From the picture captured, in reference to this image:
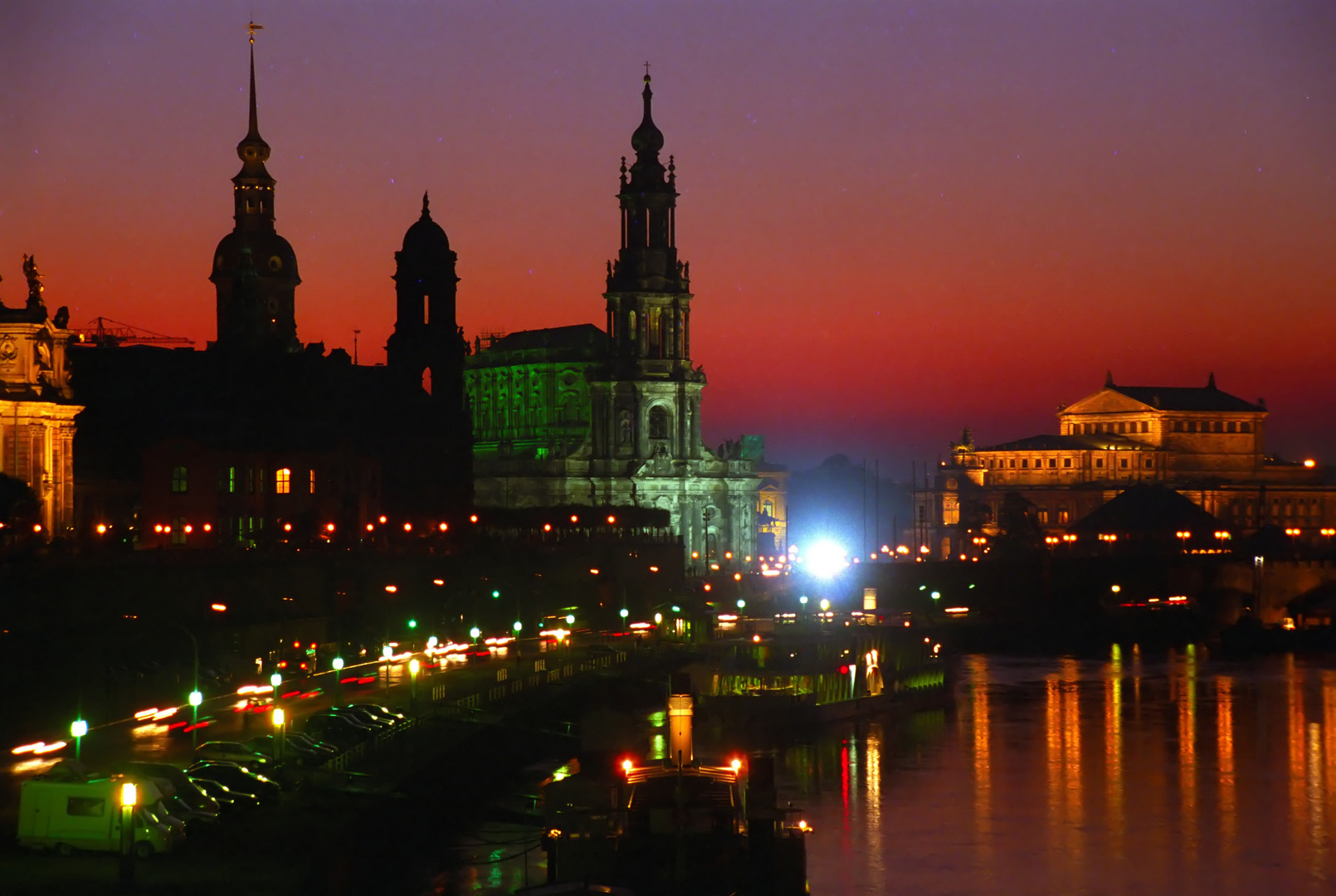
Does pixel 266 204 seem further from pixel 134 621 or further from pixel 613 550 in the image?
pixel 134 621

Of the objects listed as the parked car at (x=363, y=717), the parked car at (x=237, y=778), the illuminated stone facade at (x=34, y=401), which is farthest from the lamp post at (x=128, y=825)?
the illuminated stone facade at (x=34, y=401)

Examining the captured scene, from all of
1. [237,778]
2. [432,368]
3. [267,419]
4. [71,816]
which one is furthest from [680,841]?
[432,368]

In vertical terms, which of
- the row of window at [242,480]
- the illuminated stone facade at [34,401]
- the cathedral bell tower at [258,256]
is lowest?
the row of window at [242,480]

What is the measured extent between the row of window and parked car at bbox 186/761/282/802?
4796 cm

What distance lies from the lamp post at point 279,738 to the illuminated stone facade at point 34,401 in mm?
28096

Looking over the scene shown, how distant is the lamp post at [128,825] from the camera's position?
4133cm

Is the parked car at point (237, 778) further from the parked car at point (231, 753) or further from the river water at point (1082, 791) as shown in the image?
the river water at point (1082, 791)

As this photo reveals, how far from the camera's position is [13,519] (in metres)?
77.1

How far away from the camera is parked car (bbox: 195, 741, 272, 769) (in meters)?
52.9

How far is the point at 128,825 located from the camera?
4269 centimetres

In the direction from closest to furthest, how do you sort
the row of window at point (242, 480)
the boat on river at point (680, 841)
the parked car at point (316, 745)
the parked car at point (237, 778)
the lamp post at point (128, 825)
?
the lamp post at point (128, 825), the boat on river at point (680, 841), the parked car at point (237, 778), the parked car at point (316, 745), the row of window at point (242, 480)

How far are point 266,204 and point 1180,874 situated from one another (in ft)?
316

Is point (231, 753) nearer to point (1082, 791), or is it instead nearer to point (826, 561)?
point (1082, 791)

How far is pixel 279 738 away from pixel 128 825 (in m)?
13.8
